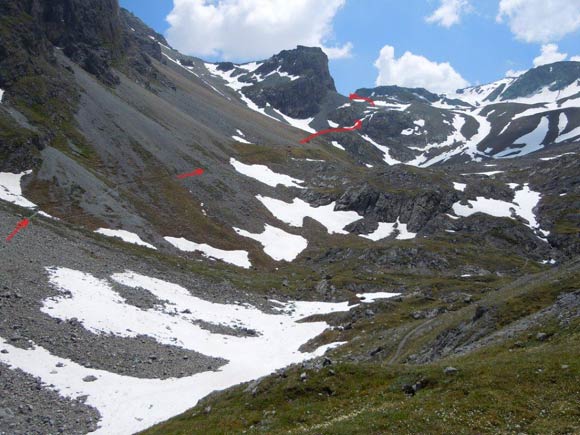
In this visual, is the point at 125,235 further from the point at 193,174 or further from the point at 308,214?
the point at 308,214

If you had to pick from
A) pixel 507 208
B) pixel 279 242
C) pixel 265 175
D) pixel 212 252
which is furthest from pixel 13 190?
pixel 507 208

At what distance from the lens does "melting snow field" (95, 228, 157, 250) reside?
74.1 meters

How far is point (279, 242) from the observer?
327 ft

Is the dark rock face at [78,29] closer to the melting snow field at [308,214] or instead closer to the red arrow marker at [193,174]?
the red arrow marker at [193,174]

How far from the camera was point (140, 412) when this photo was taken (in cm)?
3120

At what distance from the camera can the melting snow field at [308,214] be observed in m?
112

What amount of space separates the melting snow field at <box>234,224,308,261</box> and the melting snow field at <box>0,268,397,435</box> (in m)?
25.3

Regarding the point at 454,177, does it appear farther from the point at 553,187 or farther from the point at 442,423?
the point at 442,423

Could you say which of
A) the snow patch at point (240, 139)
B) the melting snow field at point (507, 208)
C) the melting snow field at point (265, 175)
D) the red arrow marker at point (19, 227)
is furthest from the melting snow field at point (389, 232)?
the red arrow marker at point (19, 227)

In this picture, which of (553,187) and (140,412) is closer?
(140,412)

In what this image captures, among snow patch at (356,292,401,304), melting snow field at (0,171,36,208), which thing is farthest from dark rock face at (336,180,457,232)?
melting snow field at (0,171,36,208)

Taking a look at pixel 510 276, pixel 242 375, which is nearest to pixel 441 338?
pixel 242 375

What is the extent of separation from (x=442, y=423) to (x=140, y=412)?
2202 centimetres

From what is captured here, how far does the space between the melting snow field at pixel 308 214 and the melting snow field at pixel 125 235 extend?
40.0 m
